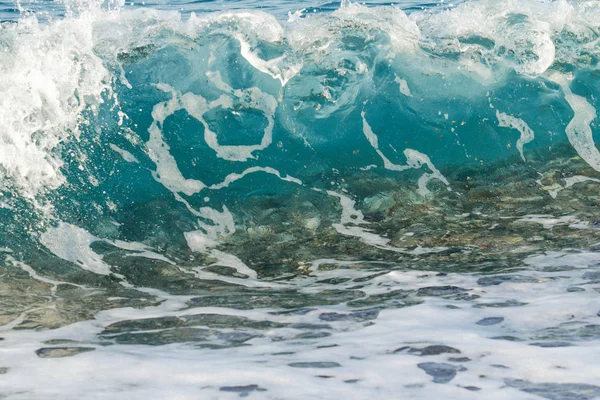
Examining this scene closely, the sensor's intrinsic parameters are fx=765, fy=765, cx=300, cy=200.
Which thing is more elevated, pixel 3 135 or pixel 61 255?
pixel 3 135

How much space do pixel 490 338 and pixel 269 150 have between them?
306 centimetres

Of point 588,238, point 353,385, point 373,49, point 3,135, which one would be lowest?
point 353,385

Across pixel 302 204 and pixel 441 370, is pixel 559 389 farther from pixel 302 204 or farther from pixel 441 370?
pixel 302 204

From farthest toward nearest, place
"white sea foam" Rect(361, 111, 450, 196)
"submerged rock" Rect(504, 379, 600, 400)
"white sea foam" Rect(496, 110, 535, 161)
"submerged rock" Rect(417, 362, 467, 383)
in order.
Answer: "white sea foam" Rect(496, 110, 535, 161) < "white sea foam" Rect(361, 111, 450, 196) < "submerged rock" Rect(417, 362, 467, 383) < "submerged rock" Rect(504, 379, 600, 400)

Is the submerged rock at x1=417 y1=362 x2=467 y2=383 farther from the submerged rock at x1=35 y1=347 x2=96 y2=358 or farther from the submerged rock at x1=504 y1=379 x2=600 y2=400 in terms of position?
the submerged rock at x1=35 y1=347 x2=96 y2=358

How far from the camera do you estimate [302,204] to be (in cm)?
511

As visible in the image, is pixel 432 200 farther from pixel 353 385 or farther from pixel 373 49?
pixel 353 385

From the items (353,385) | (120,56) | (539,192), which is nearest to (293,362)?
(353,385)

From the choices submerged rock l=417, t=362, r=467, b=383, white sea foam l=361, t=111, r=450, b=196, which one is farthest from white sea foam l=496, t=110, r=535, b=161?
submerged rock l=417, t=362, r=467, b=383

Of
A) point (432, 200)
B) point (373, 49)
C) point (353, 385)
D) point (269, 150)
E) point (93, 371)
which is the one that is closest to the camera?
point (353, 385)

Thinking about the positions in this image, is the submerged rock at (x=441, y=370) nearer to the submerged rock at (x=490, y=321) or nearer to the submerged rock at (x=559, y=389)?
the submerged rock at (x=559, y=389)

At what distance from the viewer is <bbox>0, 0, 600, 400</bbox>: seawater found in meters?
2.60

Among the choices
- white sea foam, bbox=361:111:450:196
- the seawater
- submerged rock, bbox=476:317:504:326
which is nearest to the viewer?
the seawater

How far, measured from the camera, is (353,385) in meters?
2.37
